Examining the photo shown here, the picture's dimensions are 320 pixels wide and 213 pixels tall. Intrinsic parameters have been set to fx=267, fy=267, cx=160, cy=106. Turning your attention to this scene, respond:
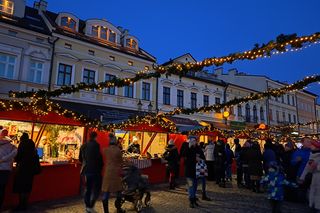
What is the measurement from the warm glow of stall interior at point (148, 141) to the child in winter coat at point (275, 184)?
772 cm

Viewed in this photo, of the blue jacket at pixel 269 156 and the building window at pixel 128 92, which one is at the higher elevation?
the building window at pixel 128 92

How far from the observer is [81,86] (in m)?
8.96

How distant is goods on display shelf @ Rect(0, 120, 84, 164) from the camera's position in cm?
923

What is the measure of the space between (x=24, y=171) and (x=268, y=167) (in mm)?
6120

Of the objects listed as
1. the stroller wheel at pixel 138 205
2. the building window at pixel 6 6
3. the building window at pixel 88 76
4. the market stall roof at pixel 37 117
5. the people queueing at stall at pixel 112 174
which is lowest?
the stroller wheel at pixel 138 205

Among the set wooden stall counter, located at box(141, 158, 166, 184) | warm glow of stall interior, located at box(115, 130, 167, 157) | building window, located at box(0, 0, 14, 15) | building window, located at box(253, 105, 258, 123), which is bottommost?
wooden stall counter, located at box(141, 158, 166, 184)

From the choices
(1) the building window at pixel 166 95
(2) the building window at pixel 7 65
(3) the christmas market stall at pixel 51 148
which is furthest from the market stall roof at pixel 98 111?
(3) the christmas market stall at pixel 51 148

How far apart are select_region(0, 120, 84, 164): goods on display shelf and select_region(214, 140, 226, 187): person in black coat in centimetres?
562

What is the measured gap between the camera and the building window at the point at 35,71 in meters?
16.8

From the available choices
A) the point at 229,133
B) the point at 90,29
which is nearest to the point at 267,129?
the point at 229,133

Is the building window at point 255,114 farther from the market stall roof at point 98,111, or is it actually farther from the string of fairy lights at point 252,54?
the string of fairy lights at point 252,54

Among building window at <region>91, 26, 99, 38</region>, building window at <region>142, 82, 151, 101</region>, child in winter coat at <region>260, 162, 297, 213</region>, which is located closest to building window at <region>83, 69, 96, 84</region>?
building window at <region>91, 26, 99, 38</region>

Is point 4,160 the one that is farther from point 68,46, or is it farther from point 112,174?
point 68,46

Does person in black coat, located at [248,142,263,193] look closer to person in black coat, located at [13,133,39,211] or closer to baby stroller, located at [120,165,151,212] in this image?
baby stroller, located at [120,165,151,212]
